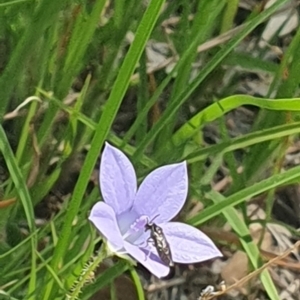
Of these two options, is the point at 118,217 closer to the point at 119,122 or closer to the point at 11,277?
the point at 11,277

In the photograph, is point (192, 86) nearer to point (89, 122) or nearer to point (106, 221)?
point (89, 122)

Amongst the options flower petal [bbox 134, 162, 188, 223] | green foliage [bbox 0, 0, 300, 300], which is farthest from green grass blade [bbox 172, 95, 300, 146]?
flower petal [bbox 134, 162, 188, 223]

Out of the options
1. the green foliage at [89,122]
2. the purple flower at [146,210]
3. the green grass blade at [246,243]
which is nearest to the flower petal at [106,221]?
the purple flower at [146,210]

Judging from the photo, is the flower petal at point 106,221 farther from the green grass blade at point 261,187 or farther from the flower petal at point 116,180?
the green grass blade at point 261,187

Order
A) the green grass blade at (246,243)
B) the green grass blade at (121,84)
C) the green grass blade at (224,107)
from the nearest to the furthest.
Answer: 1. the green grass blade at (121,84)
2. the green grass blade at (224,107)
3. the green grass blade at (246,243)

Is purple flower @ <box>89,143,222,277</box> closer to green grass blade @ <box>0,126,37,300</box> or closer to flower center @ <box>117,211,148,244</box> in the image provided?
flower center @ <box>117,211,148,244</box>

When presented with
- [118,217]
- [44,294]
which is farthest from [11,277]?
[118,217]

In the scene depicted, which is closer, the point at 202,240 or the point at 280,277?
the point at 202,240
